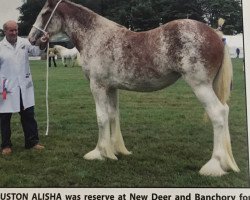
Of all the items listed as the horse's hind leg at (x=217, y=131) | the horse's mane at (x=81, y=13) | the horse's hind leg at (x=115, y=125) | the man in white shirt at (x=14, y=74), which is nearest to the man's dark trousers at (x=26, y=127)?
the man in white shirt at (x=14, y=74)

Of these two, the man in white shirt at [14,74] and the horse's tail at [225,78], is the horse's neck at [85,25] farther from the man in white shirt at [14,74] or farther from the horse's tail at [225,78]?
the horse's tail at [225,78]

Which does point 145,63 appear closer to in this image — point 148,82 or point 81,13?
point 148,82

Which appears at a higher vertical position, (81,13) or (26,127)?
(81,13)

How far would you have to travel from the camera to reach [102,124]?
2.62m

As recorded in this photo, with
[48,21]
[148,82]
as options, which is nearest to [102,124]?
[148,82]

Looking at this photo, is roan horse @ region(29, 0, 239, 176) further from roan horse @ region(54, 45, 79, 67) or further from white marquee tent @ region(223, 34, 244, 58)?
roan horse @ region(54, 45, 79, 67)

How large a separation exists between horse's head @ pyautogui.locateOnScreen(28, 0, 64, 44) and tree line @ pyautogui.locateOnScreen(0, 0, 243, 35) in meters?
0.24

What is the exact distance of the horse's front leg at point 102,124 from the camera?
259cm

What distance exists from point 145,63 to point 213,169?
71cm

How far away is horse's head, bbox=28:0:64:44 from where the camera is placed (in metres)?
2.64

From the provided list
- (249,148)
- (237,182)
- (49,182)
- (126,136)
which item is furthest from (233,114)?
(49,182)

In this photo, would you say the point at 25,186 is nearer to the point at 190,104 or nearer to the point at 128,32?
the point at 128,32

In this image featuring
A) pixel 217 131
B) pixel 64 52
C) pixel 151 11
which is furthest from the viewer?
pixel 64 52

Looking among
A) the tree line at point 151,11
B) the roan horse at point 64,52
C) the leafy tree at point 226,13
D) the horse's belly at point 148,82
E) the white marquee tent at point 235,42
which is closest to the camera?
the horse's belly at point 148,82
